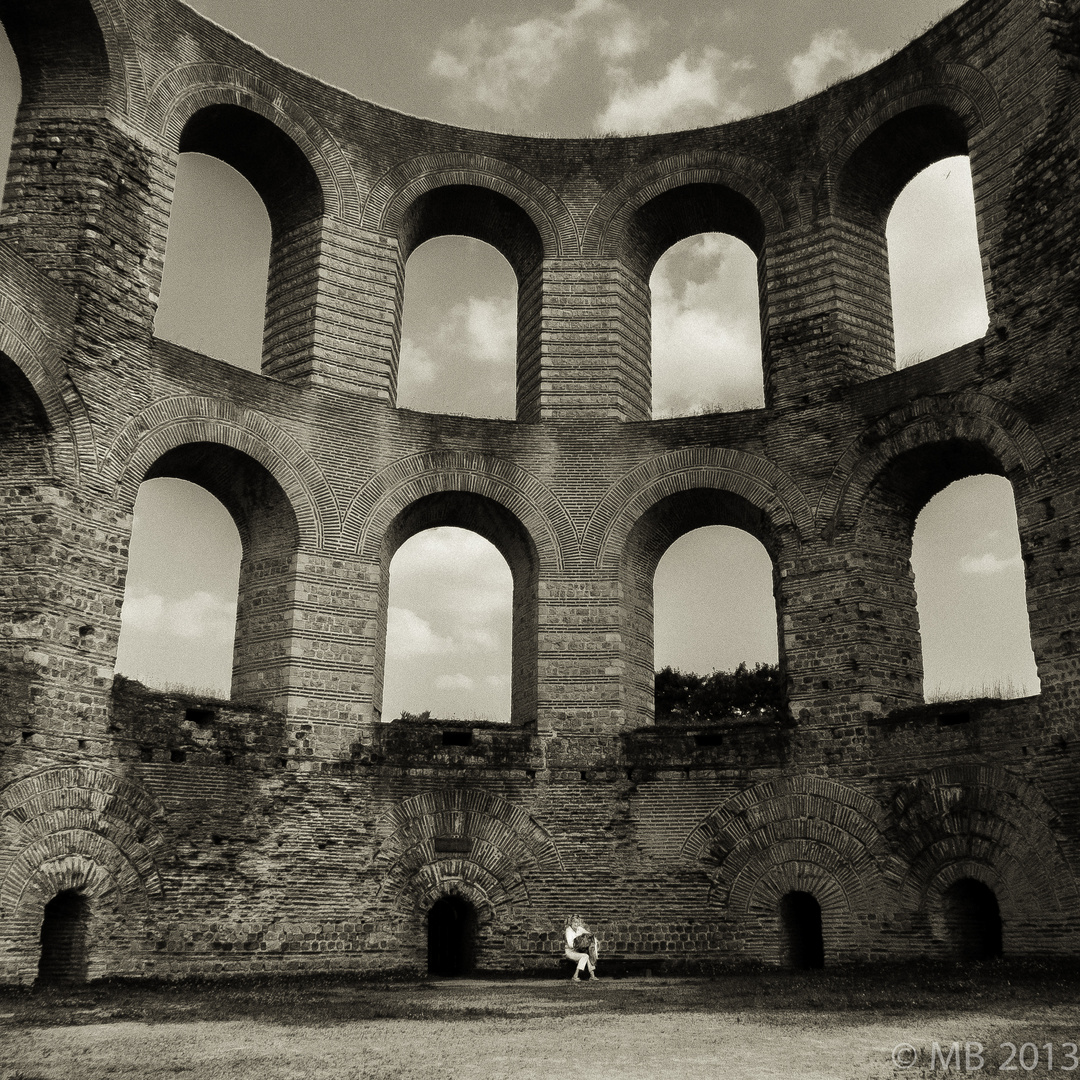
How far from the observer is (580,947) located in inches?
559

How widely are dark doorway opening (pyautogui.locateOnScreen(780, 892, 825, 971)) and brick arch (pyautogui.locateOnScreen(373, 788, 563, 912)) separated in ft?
9.96

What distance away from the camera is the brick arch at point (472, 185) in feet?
59.8

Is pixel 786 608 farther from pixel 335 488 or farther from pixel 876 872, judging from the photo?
pixel 335 488

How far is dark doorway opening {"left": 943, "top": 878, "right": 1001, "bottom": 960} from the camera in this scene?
13.5 m

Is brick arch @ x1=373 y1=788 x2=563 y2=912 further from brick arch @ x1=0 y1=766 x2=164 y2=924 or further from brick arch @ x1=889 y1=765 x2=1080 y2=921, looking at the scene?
brick arch @ x1=889 y1=765 x2=1080 y2=921

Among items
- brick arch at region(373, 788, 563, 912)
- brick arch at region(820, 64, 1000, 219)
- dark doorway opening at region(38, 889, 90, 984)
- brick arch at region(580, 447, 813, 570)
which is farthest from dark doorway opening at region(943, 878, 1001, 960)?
brick arch at region(820, 64, 1000, 219)

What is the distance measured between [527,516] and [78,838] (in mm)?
7429

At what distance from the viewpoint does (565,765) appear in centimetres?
1542

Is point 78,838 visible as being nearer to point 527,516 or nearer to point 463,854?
point 463,854

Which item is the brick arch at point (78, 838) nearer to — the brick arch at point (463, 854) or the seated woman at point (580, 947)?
the brick arch at point (463, 854)

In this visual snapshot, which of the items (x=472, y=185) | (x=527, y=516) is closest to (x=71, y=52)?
(x=472, y=185)

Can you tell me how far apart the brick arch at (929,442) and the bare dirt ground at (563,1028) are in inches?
235

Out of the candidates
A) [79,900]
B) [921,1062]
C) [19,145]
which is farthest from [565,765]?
[19,145]

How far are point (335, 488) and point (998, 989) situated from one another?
1046 cm
